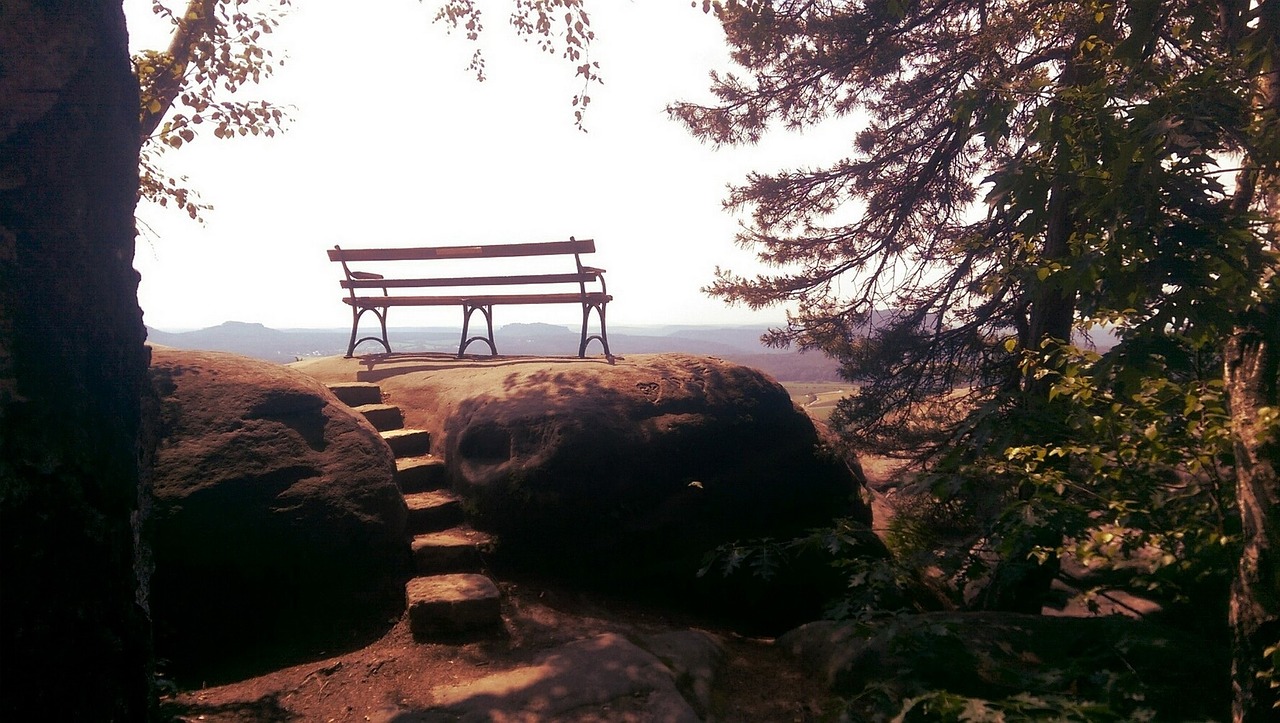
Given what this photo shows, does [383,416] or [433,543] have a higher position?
[383,416]

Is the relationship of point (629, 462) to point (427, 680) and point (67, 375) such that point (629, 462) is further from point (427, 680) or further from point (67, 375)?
point (67, 375)

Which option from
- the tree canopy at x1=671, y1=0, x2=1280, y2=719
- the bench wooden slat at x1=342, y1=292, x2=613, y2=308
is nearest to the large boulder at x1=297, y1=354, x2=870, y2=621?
the bench wooden slat at x1=342, y1=292, x2=613, y2=308

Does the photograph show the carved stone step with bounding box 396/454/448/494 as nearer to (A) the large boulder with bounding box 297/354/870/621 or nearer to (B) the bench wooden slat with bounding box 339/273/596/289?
(A) the large boulder with bounding box 297/354/870/621

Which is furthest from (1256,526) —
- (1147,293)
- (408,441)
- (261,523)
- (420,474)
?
(408,441)

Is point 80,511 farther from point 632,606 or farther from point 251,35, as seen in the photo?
point 251,35

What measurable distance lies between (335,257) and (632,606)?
247 inches

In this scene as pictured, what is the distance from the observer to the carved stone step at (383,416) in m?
6.81

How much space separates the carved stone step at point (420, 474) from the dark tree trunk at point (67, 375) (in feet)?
10.5

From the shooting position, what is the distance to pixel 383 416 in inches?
270

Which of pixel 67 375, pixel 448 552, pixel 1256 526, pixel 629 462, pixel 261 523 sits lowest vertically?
pixel 448 552

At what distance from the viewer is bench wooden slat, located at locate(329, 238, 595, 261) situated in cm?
772

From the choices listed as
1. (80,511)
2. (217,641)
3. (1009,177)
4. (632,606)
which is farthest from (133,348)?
(632,606)

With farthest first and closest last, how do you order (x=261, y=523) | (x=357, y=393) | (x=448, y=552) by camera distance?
(x=357, y=393)
(x=448, y=552)
(x=261, y=523)

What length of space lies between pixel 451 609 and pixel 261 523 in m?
1.40
